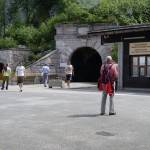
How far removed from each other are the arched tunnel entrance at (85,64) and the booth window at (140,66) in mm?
10340

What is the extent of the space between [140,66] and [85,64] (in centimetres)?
1269

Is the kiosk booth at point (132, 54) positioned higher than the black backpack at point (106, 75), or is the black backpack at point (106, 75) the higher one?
the kiosk booth at point (132, 54)

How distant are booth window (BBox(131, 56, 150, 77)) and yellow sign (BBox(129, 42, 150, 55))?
308 millimetres

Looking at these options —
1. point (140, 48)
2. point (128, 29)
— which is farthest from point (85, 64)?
point (128, 29)

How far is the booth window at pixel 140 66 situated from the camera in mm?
22828

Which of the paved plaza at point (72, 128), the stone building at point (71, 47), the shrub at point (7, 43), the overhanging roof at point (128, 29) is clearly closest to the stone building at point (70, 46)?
the stone building at point (71, 47)

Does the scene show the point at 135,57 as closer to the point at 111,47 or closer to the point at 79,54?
the point at 111,47

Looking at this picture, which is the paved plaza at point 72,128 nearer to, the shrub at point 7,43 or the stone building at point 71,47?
the stone building at point 71,47

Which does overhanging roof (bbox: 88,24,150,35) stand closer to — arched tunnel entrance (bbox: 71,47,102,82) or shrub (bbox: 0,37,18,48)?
arched tunnel entrance (bbox: 71,47,102,82)

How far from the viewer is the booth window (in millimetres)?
22828

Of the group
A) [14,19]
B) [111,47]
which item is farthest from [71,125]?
[14,19]

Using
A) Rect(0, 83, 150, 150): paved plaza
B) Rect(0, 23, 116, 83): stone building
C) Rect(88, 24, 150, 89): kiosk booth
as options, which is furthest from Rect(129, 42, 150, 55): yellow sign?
Rect(0, 83, 150, 150): paved plaza

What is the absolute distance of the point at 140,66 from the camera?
911 inches

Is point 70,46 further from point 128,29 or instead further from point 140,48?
point 128,29
